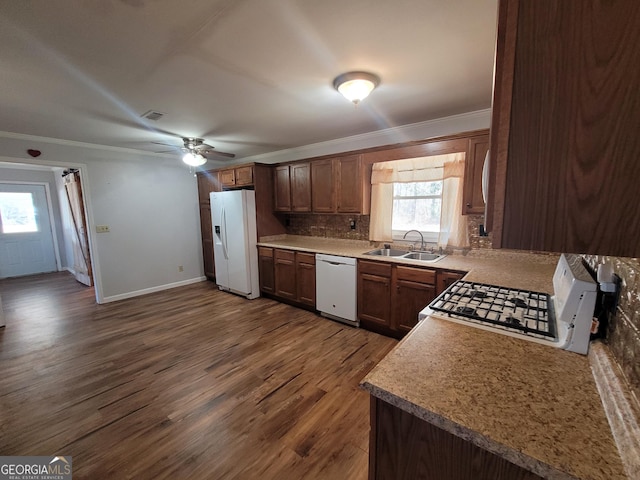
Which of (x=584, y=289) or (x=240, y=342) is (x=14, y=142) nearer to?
(x=240, y=342)

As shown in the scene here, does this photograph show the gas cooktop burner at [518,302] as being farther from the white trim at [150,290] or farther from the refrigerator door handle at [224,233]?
the white trim at [150,290]

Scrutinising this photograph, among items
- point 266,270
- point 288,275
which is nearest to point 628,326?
point 288,275

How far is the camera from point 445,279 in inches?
96.7

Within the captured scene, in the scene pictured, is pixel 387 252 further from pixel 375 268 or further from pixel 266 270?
pixel 266 270

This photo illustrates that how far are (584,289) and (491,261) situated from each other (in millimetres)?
1852

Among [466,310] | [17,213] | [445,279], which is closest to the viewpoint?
[466,310]

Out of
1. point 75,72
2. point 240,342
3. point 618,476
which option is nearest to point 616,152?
point 618,476

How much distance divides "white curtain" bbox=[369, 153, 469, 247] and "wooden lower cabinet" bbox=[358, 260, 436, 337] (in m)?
0.60

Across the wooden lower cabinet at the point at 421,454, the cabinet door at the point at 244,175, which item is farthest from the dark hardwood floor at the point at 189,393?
the cabinet door at the point at 244,175

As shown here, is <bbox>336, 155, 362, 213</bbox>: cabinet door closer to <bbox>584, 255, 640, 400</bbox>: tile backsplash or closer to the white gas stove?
the white gas stove

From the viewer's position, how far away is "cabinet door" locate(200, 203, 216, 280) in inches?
199

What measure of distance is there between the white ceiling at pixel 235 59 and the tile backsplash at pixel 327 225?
4.56 ft

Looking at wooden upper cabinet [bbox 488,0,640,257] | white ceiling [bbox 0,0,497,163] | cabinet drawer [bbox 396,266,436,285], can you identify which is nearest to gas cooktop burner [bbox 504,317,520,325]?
wooden upper cabinet [bbox 488,0,640,257]

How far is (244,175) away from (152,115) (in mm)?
1626
